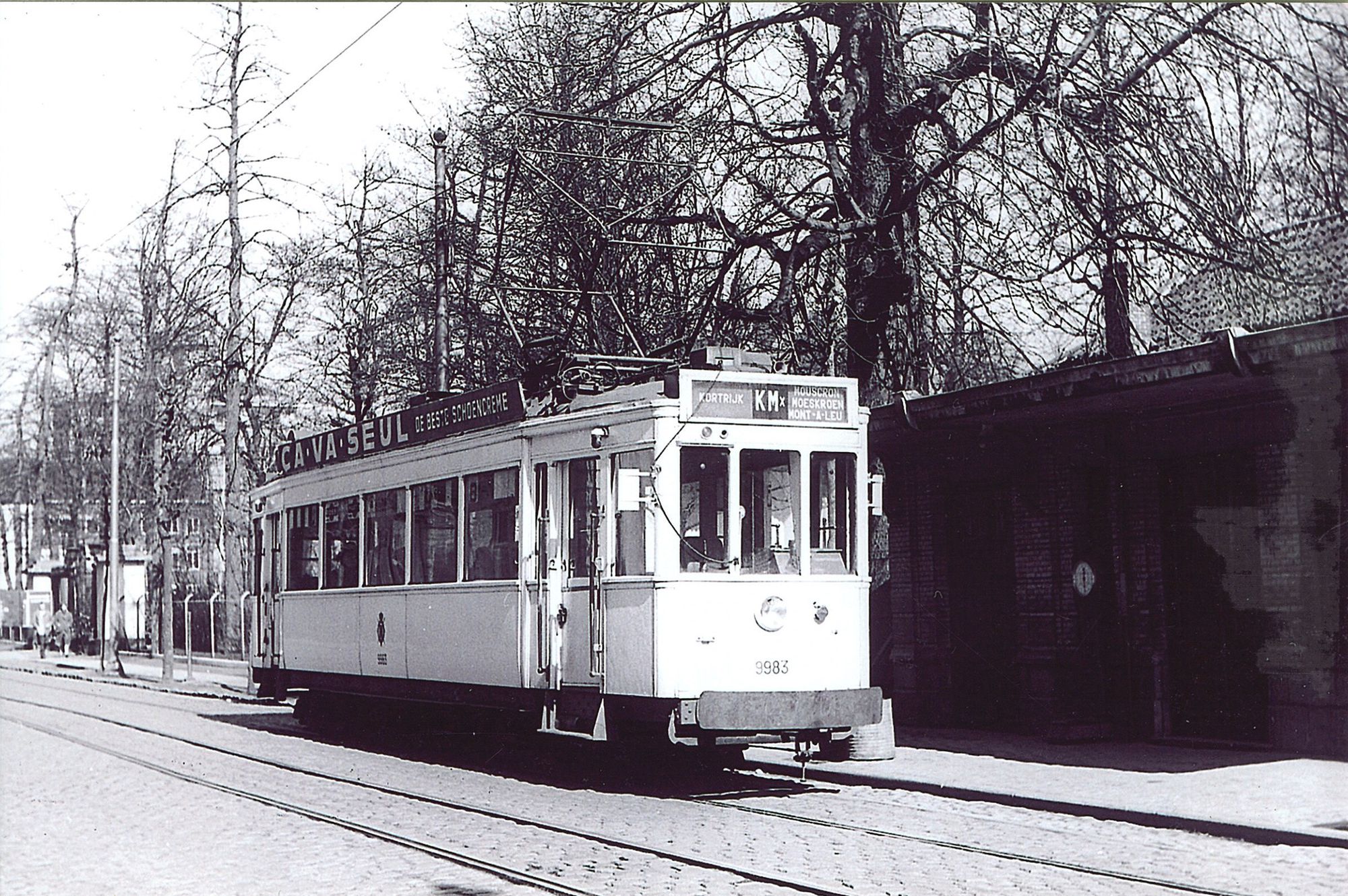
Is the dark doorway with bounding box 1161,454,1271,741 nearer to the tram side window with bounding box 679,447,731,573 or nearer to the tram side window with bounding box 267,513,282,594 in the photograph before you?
the tram side window with bounding box 679,447,731,573

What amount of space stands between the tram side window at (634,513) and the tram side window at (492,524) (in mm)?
1566

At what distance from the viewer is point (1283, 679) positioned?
46.7 ft

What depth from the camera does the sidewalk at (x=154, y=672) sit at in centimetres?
3281

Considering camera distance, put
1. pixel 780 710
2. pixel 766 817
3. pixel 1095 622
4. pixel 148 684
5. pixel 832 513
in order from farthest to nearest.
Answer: pixel 148 684
pixel 1095 622
pixel 832 513
pixel 780 710
pixel 766 817

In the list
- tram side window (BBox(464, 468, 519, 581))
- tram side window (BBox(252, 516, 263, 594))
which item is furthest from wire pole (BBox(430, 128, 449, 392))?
tram side window (BBox(464, 468, 519, 581))

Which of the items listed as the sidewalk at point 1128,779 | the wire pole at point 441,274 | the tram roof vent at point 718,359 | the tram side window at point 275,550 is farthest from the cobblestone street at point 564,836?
the wire pole at point 441,274

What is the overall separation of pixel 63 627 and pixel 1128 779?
46.2 m

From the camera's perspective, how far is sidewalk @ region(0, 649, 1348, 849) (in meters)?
10.7

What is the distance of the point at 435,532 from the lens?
15.9 metres

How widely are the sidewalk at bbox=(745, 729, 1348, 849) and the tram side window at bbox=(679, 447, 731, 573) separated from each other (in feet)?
8.50

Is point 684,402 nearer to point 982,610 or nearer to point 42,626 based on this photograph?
point 982,610

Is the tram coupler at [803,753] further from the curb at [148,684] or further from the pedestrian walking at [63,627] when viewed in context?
the pedestrian walking at [63,627]

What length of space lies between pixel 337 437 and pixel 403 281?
909 centimetres

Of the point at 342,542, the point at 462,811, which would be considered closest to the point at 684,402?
the point at 462,811
